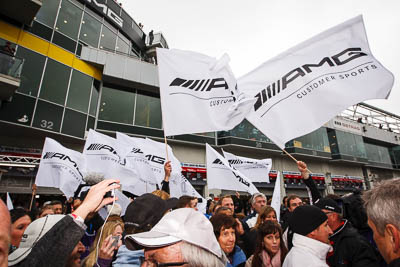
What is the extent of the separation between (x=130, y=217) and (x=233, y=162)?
6012 mm

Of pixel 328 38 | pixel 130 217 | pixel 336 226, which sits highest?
pixel 328 38

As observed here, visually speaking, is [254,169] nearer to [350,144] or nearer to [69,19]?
[69,19]

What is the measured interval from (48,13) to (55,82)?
13.3 feet

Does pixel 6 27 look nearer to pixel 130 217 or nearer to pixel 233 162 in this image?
pixel 233 162

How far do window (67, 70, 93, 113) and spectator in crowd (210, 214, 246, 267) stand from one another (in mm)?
12470

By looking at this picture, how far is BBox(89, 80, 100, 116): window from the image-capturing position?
13.7 meters

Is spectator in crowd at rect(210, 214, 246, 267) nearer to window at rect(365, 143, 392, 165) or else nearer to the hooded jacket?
the hooded jacket

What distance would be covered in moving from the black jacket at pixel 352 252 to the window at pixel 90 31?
52.9 feet

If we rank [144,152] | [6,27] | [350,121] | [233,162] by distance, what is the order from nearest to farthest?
1. [144,152]
2. [233,162]
3. [6,27]
4. [350,121]

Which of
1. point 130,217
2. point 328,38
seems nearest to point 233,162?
point 328,38

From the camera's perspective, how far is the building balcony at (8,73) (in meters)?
9.09

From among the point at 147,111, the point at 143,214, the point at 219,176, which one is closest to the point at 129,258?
the point at 143,214

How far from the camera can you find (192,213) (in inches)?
58.1

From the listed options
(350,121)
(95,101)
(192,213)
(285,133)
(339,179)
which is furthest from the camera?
(350,121)
